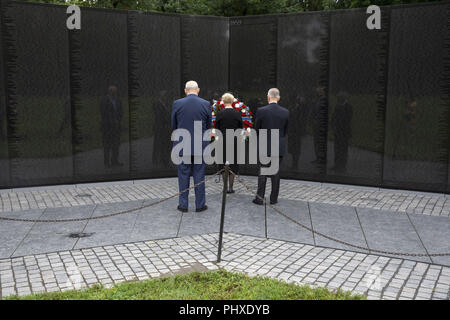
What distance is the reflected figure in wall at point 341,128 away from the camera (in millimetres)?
9789

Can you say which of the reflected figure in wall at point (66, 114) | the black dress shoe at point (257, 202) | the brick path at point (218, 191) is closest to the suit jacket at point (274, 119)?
the black dress shoe at point (257, 202)

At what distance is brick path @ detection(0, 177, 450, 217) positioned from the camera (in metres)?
8.34

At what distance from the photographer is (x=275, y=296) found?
4.45 metres

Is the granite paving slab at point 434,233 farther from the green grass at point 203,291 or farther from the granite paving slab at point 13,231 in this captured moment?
the granite paving slab at point 13,231

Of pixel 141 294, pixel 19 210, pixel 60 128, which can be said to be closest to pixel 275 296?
pixel 141 294

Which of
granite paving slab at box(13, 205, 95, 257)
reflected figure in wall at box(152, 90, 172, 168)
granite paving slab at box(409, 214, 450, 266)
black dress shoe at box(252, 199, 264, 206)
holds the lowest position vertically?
granite paving slab at box(409, 214, 450, 266)

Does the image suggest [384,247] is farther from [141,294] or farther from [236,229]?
[141,294]

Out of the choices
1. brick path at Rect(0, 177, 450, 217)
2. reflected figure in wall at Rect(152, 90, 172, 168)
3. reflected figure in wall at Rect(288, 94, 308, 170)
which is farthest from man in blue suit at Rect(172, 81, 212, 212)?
reflected figure in wall at Rect(288, 94, 308, 170)

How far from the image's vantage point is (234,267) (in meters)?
5.36

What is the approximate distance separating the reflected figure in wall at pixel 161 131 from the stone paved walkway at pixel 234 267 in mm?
4248

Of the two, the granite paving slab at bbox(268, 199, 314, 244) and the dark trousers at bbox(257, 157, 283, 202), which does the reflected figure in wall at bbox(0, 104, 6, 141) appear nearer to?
the dark trousers at bbox(257, 157, 283, 202)

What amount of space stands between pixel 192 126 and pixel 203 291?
3.50m

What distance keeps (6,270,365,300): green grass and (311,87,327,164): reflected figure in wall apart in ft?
18.5
